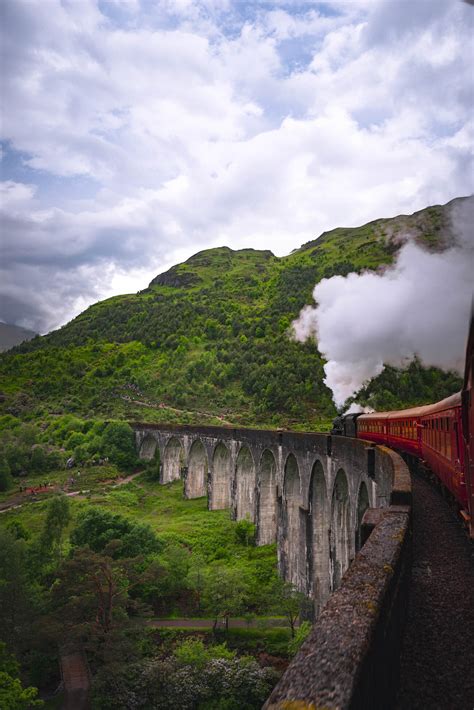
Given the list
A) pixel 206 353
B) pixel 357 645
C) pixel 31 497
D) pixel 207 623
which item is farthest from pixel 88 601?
pixel 206 353

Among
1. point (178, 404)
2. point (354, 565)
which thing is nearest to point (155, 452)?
point (178, 404)

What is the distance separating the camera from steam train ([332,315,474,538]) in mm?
5422

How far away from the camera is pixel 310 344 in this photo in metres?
79.8

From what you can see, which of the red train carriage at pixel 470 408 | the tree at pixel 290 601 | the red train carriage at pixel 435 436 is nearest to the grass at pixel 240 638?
the tree at pixel 290 601

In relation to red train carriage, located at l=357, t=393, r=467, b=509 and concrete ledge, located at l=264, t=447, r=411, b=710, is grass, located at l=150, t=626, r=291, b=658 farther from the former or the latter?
concrete ledge, located at l=264, t=447, r=411, b=710

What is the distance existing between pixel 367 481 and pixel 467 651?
26.7 feet

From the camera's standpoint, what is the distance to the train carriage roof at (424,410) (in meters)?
7.58

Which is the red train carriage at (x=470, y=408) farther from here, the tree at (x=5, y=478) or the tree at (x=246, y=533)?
the tree at (x=5, y=478)

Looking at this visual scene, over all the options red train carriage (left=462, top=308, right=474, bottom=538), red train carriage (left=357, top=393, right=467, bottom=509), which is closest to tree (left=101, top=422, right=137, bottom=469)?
red train carriage (left=357, top=393, right=467, bottom=509)

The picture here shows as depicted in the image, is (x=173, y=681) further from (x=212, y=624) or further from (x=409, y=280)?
(x=409, y=280)

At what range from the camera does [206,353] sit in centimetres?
8706

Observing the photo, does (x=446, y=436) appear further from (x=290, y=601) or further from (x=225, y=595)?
(x=225, y=595)

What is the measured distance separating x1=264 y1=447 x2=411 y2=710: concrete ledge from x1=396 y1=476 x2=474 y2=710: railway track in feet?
0.60

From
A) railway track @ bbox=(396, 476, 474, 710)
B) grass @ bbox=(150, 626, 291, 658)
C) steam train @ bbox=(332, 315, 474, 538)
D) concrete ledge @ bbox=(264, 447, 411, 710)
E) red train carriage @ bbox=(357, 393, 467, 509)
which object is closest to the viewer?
concrete ledge @ bbox=(264, 447, 411, 710)
